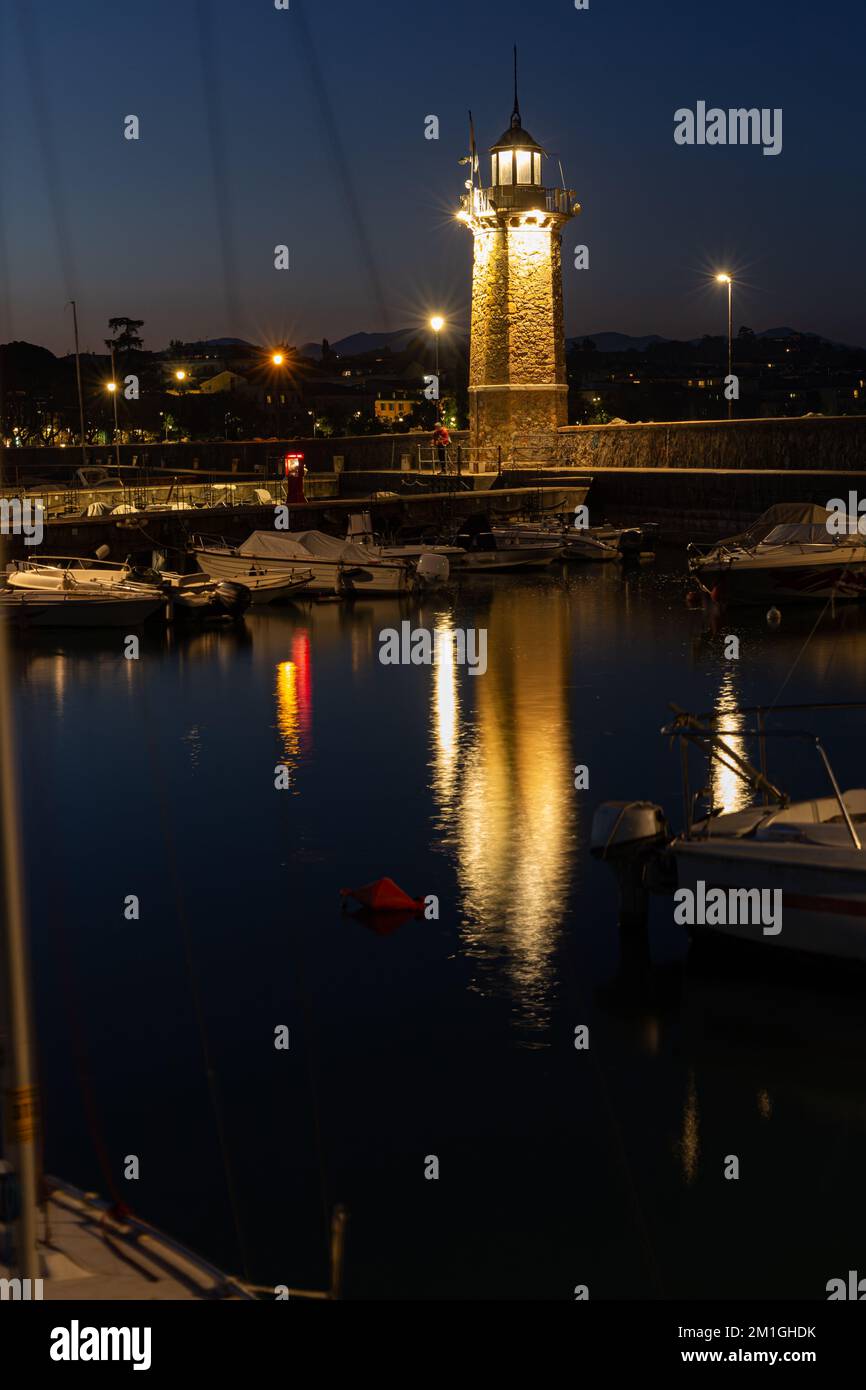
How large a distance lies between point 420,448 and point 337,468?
4572 millimetres

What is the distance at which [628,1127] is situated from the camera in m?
9.55

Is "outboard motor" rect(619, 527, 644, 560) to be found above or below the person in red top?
below

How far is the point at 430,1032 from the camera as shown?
11000 mm

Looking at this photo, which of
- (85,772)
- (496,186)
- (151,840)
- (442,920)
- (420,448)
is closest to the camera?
(442,920)

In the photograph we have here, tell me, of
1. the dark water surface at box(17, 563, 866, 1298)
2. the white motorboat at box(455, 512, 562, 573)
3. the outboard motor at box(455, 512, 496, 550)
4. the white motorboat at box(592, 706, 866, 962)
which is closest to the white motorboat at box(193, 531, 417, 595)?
the white motorboat at box(455, 512, 562, 573)

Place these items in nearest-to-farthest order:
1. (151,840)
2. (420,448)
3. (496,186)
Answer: (151,840)
(496,186)
(420,448)

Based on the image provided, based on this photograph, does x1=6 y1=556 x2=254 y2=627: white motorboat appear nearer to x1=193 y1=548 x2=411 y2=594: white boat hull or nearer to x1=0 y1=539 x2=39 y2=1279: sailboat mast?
x1=193 y1=548 x2=411 y2=594: white boat hull

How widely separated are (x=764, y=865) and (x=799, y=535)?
940 inches

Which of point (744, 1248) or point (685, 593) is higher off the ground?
point (685, 593)

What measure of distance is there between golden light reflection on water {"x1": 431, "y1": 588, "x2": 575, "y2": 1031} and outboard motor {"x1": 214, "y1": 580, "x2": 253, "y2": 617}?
5795 mm

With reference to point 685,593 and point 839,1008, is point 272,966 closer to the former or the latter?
point 839,1008

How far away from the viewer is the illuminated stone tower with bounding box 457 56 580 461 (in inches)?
2048

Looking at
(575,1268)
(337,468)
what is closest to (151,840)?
(575,1268)
